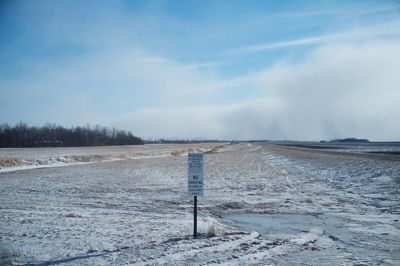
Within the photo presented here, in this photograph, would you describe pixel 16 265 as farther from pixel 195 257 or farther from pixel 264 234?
pixel 264 234

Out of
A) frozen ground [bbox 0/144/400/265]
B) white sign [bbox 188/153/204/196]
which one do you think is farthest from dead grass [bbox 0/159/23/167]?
white sign [bbox 188/153/204/196]

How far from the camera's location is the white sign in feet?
30.2

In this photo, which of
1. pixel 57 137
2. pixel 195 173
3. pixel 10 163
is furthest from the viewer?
pixel 57 137

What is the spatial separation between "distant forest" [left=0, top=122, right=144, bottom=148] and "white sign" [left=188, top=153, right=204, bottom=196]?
418 feet

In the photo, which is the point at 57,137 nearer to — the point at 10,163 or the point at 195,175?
the point at 10,163

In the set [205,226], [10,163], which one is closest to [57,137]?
[10,163]

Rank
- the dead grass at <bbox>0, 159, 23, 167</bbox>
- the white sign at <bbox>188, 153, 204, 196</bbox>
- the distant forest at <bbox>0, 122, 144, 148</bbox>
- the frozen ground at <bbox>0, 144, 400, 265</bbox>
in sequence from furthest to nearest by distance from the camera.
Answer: the distant forest at <bbox>0, 122, 144, 148</bbox> < the dead grass at <bbox>0, 159, 23, 167</bbox> < the white sign at <bbox>188, 153, 204, 196</bbox> < the frozen ground at <bbox>0, 144, 400, 265</bbox>

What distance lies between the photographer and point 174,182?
78.3 ft

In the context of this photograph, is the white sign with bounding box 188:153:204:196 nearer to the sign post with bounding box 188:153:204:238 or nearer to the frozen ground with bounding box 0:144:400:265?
the sign post with bounding box 188:153:204:238

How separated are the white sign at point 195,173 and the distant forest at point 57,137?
418 ft

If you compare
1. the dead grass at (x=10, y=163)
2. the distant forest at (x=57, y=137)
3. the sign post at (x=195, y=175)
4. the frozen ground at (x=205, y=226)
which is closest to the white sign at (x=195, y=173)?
the sign post at (x=195, y=175)

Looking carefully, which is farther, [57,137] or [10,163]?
[57,137]

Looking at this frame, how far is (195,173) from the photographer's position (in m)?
9.23

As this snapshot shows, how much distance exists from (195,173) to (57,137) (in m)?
142
